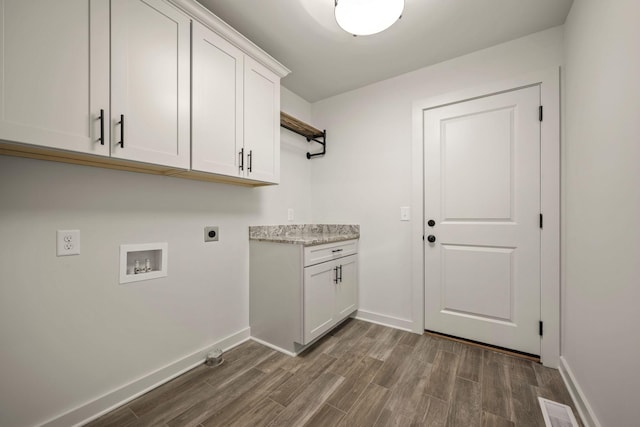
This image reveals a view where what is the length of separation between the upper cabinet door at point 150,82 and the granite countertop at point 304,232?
0.91 m

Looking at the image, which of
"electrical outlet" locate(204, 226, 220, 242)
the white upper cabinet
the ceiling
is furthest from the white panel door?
"electrical outlet" locate(204, 226, 220, 242)

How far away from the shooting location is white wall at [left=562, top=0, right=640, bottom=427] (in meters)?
0.98

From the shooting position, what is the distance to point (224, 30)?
162 centimetres

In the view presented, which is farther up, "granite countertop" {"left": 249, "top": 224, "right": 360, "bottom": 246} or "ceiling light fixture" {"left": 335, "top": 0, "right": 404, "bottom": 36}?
"ceiling light fixture" {"left": 335, "top": 0, "right": 404, "bottom": 36}

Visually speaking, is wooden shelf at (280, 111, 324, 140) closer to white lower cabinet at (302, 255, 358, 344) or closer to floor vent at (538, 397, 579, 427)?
white lower cabinet at (302, 255, 358, 344)

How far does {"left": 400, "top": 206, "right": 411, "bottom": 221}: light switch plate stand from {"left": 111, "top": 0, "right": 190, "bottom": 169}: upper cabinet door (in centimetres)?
185

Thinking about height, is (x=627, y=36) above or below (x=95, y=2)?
below

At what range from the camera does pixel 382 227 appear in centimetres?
252

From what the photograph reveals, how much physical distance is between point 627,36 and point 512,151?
0.98m

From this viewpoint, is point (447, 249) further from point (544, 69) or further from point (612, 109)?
point (544, 69)

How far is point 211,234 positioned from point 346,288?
1322 mm

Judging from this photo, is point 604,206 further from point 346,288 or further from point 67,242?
point 67,242

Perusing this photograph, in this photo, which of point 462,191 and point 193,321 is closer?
point 193,321

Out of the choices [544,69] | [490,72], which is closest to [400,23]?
[490,72]
